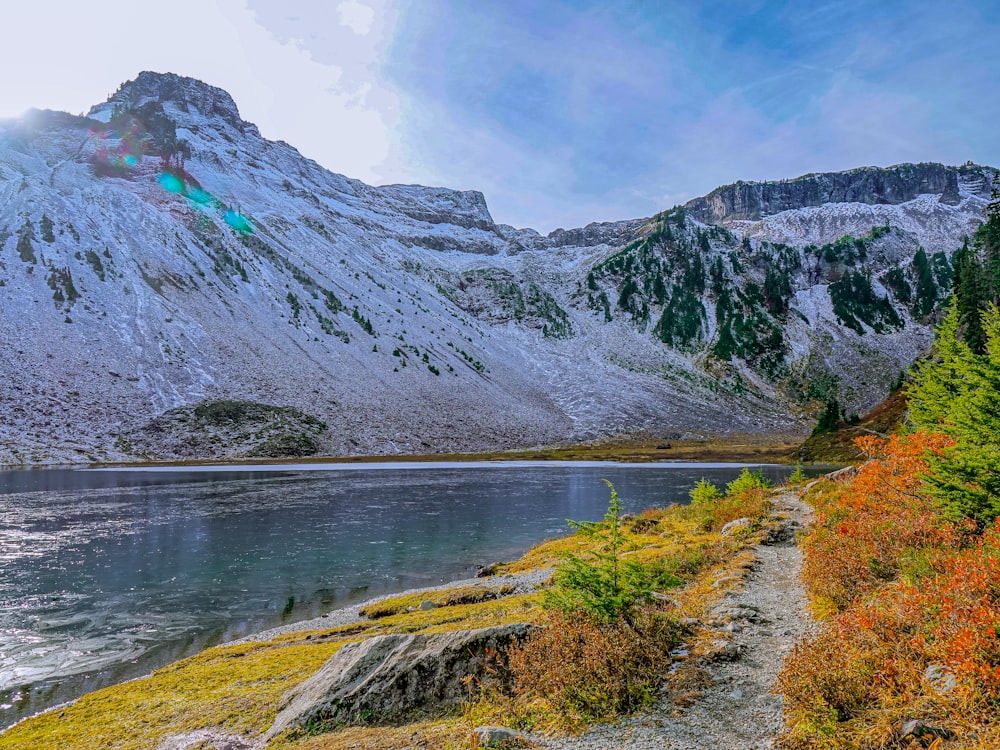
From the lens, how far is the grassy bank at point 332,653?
23.9 feet

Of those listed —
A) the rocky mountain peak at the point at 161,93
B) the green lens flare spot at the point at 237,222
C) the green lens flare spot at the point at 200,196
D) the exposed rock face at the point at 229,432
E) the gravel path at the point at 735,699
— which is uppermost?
the rocky mountain peak at the point at 161,93

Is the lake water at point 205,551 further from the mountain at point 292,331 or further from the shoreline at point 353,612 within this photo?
the mountain at point 292,331

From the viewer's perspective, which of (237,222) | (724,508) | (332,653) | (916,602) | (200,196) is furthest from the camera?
(200,196)

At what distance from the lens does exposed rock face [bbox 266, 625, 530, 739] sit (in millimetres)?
8141

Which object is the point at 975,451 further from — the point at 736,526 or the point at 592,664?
the point at 736,526

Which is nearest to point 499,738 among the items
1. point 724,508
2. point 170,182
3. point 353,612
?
point 353,612

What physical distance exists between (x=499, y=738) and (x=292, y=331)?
11979 centimetres

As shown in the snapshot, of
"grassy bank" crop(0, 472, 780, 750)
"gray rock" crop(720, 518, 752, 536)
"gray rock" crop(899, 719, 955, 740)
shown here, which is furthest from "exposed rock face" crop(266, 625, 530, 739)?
"gray rock" crop(720, 518, 752, 536)

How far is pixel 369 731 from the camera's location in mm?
7602

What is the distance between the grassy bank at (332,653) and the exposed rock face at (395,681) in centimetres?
36

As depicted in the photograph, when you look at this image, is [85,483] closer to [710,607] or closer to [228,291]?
[710,607]

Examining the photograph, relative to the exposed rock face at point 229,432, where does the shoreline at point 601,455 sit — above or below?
below

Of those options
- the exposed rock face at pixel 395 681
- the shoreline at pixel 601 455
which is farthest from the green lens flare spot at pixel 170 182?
the exposed rock face at pixel 395 681

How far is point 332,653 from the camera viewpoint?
12.8 m
